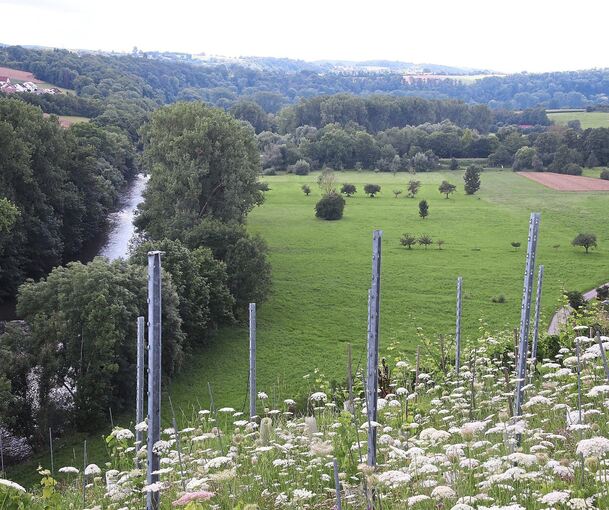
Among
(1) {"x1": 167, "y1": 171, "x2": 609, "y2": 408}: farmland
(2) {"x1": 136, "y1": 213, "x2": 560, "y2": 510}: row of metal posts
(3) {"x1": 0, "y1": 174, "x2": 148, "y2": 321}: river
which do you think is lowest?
(1) {"x1": 167, "y1": 171, "x2": 609, "y2": 408}: farmland

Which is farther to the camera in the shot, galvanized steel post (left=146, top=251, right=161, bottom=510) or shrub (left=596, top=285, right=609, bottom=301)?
shrub (left=596, top=285, right=609, bottom=301)

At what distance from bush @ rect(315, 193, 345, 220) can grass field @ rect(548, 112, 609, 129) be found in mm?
94356

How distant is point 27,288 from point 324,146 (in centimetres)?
8547

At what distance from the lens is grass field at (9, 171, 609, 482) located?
101ft

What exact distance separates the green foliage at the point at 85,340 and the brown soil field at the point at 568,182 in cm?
6919

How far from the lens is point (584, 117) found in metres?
163

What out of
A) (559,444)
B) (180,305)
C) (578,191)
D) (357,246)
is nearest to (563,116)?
(578,191)

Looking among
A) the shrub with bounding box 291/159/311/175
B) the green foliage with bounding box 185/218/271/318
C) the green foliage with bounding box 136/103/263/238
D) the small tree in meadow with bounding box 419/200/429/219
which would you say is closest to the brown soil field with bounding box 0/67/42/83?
the shrub with bounding box 291/159/311/175

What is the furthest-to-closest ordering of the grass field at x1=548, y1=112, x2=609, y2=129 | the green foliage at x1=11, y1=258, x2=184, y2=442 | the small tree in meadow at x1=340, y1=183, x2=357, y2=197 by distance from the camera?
the grass field at x1=548, y1=112, x2=609, y2=129 → the small tree in meadow at x1=340, y1=183, x2=357, y2=197 → the green foliage at x1=11, y1=258, x2=184, y2=442

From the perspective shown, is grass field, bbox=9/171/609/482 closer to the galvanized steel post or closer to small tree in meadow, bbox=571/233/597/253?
small tree in meadow, bbox=571/233/597/253

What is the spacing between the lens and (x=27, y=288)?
1048 inches

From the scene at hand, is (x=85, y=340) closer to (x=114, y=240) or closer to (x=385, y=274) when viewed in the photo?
(x=385, y=274)

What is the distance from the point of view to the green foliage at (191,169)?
43625 millimetres

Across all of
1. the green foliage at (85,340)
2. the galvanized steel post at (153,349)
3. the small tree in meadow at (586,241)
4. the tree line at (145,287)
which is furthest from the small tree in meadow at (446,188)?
the galvanized steel post at (153,349)
